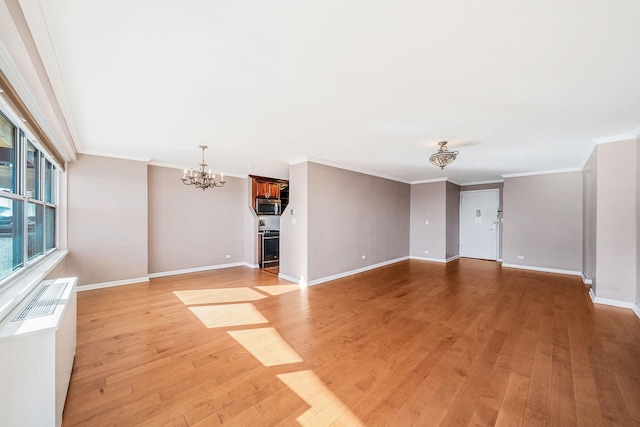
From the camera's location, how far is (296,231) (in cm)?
495

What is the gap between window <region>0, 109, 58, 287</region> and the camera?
2.03 metres

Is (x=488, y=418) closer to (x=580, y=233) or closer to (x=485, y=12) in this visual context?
(x=485, y=12)

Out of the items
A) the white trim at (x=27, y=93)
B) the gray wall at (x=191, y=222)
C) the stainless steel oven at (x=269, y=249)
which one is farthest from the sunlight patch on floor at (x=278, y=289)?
the white trim at (x=27, y=93)

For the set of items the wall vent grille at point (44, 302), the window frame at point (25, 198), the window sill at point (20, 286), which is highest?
the window frame at point (25, 198)

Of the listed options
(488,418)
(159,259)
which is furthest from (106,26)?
(159,259)

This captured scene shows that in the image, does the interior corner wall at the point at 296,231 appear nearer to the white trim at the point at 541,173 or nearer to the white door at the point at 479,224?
the white trim at the point at 541,173

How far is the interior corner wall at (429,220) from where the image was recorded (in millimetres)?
7066

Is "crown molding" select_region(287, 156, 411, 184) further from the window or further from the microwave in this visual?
the window

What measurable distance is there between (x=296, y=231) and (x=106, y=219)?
3385mm

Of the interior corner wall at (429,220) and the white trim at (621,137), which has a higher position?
the white trim at (621,137)

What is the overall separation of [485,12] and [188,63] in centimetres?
194

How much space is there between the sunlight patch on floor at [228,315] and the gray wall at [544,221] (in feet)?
21.1

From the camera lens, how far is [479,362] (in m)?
2.27

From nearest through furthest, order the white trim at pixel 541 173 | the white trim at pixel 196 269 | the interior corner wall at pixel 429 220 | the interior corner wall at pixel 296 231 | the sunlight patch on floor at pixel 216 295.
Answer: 1. the sunlight patch on floor at pixel 216 295
2. the interior corner wall at pixel 296 231
3. the white trim at pixel 196 269
4. the white trim at pixel 541 173
5. the interior corner wall at pixel 429 220
